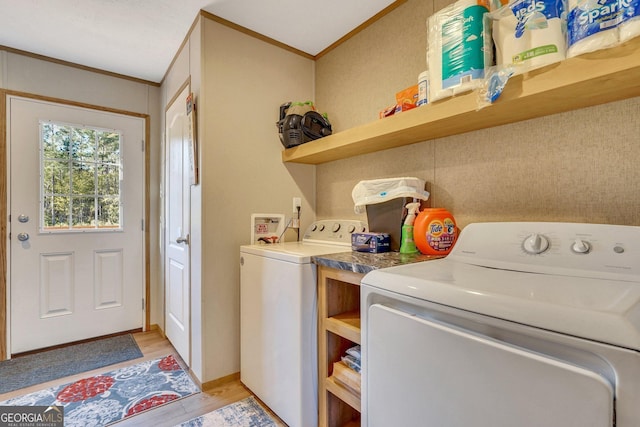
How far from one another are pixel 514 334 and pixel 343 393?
33.6 inches

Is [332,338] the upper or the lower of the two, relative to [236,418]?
upper

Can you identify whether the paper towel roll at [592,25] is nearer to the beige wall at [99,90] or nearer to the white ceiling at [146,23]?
the white ceiling at [146,23]

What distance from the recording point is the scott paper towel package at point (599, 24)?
76cm

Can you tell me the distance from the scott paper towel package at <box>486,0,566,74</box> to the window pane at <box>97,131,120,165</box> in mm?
2902

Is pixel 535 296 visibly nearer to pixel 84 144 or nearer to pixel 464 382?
pixel 464 382

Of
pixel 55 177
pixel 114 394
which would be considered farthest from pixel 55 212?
pixel 114 394

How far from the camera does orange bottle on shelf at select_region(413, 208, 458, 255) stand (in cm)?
132

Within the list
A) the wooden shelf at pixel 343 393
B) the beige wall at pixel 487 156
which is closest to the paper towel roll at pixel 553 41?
the beige wall at pixel 487 156

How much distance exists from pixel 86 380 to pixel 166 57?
235 cm

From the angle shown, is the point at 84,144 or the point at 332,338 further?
the point at 84,144

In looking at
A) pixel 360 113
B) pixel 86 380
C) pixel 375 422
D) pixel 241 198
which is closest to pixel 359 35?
pixel 360 113

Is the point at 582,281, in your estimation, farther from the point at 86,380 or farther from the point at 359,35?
the point at 86,380

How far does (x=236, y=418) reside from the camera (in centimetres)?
156

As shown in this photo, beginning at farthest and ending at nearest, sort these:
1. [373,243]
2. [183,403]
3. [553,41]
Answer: [183,403]
[373,243]
[553,41]
